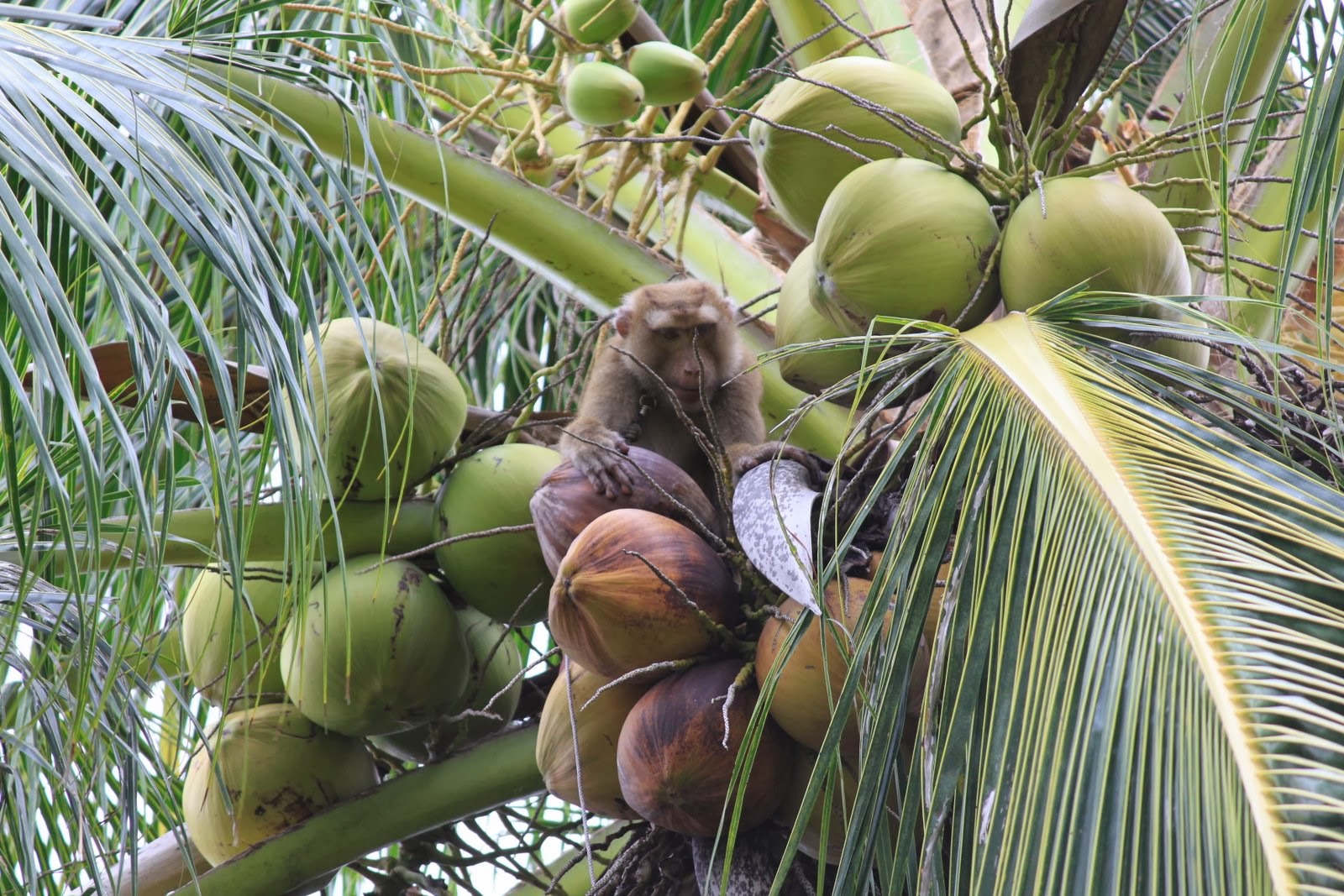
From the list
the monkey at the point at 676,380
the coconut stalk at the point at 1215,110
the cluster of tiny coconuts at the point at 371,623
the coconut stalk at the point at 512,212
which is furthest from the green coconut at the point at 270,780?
the coconut stalk at the point at 1215,110

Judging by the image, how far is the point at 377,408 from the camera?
87.0 inches

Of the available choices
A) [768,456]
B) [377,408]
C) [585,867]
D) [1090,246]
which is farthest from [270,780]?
[1090,246]

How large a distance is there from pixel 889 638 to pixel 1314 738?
1.51 ft

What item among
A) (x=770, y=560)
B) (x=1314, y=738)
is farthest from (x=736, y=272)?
(x=1314, y=738)

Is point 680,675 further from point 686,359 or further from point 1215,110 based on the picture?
point 686,359

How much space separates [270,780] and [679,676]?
2.96 feet

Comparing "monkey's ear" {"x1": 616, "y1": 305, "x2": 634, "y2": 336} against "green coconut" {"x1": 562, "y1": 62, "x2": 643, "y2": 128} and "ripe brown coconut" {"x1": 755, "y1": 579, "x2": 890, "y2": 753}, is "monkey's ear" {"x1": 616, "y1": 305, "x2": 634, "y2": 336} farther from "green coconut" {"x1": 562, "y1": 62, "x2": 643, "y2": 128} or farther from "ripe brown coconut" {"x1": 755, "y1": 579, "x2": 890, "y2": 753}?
"ripe brown coconut" {"x1": 755, "y1": 579, "x2": 890, "y2": 753}

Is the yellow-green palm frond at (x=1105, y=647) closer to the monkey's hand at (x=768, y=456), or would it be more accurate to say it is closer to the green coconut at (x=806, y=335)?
the monkey's hand at (x=768, y=456)

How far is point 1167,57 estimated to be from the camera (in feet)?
15.8

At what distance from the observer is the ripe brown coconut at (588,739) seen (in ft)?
6.00

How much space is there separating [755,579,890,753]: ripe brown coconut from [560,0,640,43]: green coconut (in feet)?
4.06

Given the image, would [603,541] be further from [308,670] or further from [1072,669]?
[1072,669]

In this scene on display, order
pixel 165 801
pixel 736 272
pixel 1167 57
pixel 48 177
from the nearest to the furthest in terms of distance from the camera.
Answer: pixel 48 177
pixel 165 801
pixel 736 272
pixel 1167 57

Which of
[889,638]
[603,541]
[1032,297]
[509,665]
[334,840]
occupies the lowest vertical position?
[334,840]
